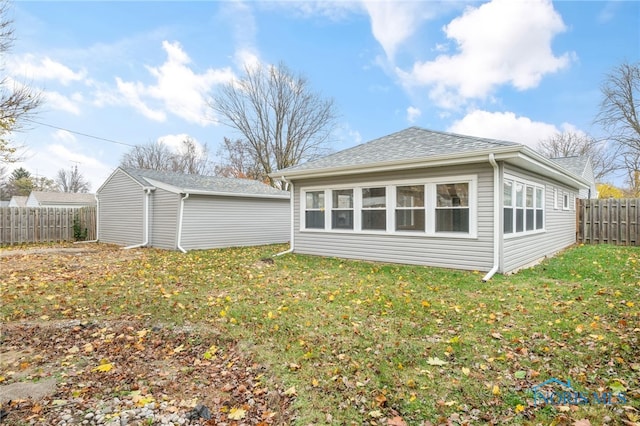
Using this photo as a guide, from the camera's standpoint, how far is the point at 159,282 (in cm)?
705

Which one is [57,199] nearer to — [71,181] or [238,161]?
[71,181]

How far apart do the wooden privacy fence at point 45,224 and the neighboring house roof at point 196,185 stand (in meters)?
4.65

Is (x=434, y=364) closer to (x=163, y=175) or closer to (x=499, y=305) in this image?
(x=499, y=305)

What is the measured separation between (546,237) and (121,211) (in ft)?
55.1

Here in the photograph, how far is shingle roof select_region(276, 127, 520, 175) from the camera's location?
7.85 metres

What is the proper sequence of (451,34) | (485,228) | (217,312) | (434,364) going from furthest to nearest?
(451,34), (485,228), (217,312), (434,364)

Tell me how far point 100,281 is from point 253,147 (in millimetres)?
22848

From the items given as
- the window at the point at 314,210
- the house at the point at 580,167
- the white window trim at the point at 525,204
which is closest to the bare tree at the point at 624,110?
the house at the point at 580,167

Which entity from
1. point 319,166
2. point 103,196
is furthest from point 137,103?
point 319,166

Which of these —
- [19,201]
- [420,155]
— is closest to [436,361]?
[420,155]

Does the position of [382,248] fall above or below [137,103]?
below

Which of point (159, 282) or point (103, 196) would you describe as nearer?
point (159, 282)

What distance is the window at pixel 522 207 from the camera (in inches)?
307

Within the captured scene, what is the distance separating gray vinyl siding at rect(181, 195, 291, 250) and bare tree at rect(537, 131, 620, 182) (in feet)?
80.4
